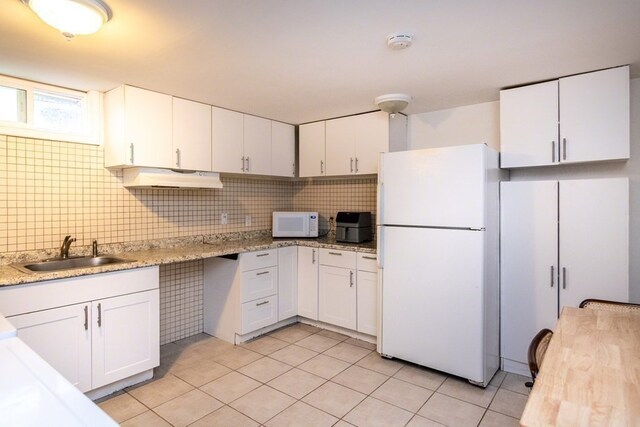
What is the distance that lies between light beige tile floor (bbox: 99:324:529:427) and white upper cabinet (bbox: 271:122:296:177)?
5.86 feet

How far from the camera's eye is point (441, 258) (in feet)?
8.63

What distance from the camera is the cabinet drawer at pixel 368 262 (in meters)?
3.21

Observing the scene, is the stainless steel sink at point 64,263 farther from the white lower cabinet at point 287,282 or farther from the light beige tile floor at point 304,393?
the white lower cabinet at point 287,282

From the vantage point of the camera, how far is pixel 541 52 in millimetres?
2156

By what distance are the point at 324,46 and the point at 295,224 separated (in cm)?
218

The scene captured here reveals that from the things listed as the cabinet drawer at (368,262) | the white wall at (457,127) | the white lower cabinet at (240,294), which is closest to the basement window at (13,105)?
the white lower cabinet at (240,294)

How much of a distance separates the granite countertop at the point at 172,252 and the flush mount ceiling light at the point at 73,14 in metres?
1.31

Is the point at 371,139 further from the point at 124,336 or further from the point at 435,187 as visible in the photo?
the point at 124,336

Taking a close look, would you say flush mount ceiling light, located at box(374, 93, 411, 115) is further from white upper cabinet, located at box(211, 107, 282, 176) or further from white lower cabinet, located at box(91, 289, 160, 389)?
white lower cabinet, located at box(91, 289, 160, 389)

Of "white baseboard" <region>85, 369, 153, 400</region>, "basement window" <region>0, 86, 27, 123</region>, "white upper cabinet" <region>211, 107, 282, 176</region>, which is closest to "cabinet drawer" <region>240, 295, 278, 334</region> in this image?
"white baseboard" <region>85, 369, 153, 400</region>

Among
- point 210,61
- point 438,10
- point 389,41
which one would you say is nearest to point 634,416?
point 438,10

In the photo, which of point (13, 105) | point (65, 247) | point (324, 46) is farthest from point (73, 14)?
point (65, 247)

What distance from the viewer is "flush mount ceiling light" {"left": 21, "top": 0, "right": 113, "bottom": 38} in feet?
5.05

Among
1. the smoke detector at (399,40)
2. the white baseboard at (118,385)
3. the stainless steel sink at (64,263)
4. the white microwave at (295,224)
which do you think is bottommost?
the white baseboard at (118,385)
